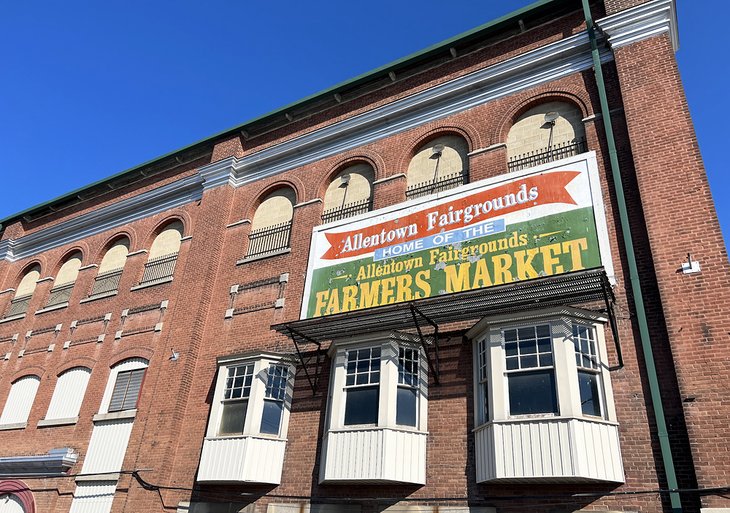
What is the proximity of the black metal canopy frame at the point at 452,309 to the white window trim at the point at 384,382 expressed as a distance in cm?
21

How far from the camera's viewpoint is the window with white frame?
1271 cm

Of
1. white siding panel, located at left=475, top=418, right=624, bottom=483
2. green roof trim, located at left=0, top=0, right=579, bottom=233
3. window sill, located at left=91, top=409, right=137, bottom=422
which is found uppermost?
green roof trim, located at left=0, top=0, right=579, bottom=233

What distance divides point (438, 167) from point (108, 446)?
37.7 feet

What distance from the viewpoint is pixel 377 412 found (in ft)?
37.3

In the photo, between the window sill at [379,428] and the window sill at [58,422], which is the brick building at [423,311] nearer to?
the window sill at [379,428]

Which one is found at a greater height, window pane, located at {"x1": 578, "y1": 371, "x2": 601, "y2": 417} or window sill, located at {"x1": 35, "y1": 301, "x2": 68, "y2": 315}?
window sill, located at {"x1": 35, "y1": 301, "x2": 68, "y2": 315}

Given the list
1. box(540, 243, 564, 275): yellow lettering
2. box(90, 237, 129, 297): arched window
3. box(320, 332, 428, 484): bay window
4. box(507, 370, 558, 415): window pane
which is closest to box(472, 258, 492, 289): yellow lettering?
box(540, 243, 564, 275): yellow lettering

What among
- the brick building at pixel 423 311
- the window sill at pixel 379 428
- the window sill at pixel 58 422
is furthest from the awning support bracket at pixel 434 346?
the window sill at pixel 58 422

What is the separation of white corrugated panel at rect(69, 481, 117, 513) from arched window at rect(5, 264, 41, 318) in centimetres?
913

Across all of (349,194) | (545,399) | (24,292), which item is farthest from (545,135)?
(24,292)

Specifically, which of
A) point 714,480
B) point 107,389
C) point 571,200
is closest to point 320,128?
point 571,200

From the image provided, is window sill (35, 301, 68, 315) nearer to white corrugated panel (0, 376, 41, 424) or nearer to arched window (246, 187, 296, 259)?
white corrugated panel (0, 376, 41, 424)

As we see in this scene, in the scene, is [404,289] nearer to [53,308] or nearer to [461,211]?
[461,211]

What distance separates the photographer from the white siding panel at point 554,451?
8.93 m
